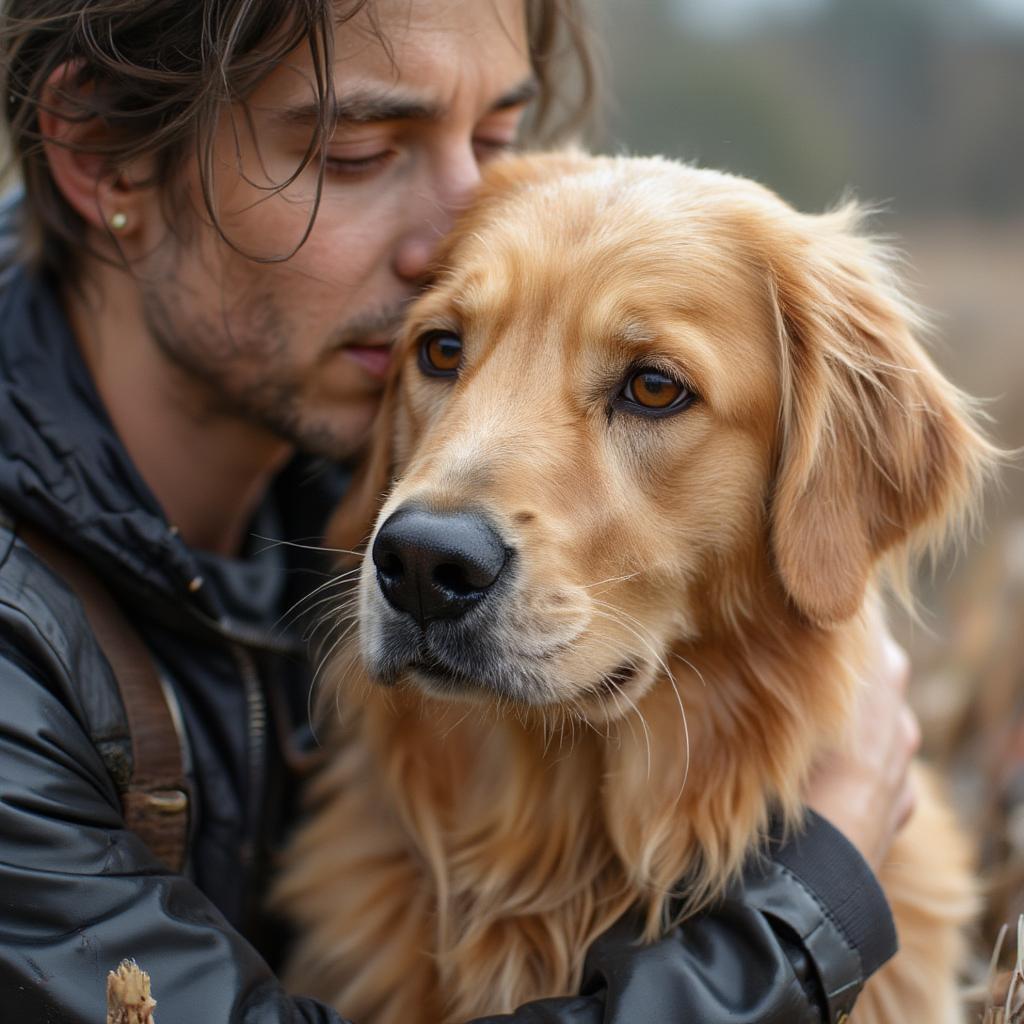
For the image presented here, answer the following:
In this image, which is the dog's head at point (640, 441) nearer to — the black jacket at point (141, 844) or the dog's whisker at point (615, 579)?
the dog's whisker at point (615, 579)

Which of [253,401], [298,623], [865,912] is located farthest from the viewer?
[298,623]

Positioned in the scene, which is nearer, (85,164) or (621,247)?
(621,247)

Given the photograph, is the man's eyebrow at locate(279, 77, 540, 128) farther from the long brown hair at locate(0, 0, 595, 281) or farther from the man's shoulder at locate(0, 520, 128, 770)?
the man's shoulder at locate(0, 520, 128, 770)

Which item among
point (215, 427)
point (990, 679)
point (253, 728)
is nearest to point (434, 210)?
point (215, 427)

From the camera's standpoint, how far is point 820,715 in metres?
2.64

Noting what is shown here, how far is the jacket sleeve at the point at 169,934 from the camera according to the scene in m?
2.02

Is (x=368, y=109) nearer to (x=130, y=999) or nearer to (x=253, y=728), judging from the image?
(x=253, y=728)

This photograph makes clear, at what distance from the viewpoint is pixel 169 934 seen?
212 cm

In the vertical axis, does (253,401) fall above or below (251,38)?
below

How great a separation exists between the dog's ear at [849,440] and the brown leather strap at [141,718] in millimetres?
1320

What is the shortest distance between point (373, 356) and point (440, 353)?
317 mm

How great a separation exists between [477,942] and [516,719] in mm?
487

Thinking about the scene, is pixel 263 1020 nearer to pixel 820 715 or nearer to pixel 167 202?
pixel 820 715

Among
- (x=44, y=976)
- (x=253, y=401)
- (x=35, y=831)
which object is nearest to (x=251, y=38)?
(x=253, y=401)
